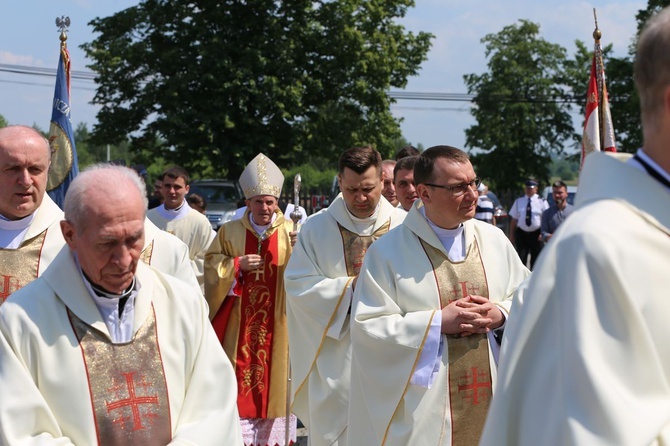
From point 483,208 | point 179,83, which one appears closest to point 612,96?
point 179,83

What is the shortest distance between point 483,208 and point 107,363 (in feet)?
38.6

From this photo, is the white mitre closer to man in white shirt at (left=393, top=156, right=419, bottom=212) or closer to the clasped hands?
man in white shirt at (left=393, top=156, right=419, bottom=212)

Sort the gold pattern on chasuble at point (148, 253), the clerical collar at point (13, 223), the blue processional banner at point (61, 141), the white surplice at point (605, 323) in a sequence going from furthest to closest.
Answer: the blue processional banner at point (61, 141)
the gold pattern on chasuble at point (148, 253)
the clerical collar at point (13, 223)
the white surplice at point (605, 323)

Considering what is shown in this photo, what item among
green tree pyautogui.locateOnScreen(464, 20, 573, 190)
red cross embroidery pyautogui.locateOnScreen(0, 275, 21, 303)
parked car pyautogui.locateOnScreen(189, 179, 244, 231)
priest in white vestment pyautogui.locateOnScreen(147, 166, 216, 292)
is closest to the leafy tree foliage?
green tree pyautogui.locateOnScreen(464, 20, 573, 190)

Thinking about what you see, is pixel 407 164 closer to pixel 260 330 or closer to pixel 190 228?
pixel 260 330

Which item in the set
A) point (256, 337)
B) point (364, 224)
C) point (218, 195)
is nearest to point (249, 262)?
point (256, 337)

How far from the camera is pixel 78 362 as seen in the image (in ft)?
10.2

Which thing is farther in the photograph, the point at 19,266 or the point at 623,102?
the point at 623,102

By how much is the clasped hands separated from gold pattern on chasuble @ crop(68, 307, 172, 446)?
5.46 feet

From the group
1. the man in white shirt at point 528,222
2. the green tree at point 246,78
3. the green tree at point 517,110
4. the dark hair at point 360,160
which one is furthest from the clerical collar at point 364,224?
the green tree at point 517,110

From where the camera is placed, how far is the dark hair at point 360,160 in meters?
5.82

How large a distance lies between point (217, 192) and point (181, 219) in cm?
1246

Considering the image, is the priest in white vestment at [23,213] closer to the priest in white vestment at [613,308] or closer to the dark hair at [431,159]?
the dark hair at [431,159]

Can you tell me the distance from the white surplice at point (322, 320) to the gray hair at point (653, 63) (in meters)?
3.94
